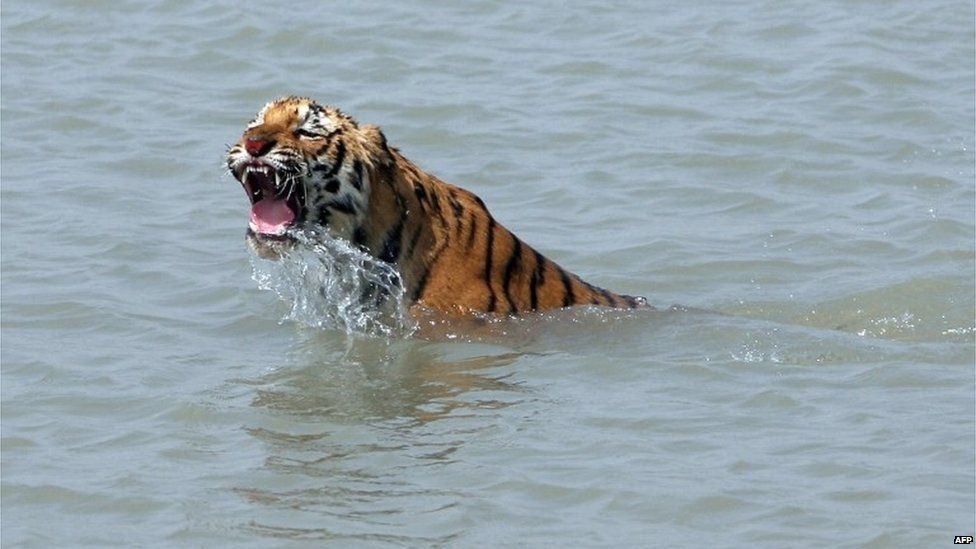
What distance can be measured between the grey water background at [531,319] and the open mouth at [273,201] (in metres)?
0.54

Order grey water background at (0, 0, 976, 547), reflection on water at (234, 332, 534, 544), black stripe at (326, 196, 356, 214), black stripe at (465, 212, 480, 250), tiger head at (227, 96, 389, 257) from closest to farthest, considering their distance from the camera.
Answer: reflection on water at (234, 332, 534, 544) < grey water background at (0, 0, 976, 547) < tiger head at (227, 96, 389, 257) < black stripe at (326, 196, 356, 214) < black stripe at (465, 212, 480, 250)

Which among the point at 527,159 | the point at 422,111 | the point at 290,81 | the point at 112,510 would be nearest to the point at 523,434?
the point at 112,510

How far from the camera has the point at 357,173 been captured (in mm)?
7629

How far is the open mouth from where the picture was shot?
24.8 ft

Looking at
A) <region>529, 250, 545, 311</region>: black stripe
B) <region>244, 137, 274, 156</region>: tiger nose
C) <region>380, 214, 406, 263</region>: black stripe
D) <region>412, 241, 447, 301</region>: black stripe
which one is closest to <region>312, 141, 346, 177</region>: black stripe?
<region>244, 137, 274, 156</region>: tiger nose

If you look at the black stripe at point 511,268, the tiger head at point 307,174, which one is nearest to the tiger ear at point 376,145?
the tiger head at point 307,174

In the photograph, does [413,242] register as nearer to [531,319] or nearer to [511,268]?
[511,268]

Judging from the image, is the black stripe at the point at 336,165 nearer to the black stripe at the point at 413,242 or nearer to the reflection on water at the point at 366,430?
the black stripe at the point at 413,242

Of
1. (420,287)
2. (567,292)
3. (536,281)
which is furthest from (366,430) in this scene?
(567,292)

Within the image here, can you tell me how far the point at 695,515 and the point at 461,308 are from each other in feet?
6.87

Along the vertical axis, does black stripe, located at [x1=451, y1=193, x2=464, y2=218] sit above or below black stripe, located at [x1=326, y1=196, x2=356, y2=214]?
below

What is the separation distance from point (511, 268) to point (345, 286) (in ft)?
2.18

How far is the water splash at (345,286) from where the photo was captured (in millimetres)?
7707

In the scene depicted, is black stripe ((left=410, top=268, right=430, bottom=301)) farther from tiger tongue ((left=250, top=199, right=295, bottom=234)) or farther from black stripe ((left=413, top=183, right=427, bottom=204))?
tiger tongue ((left=250, top=199, right=295, bottom=234))
